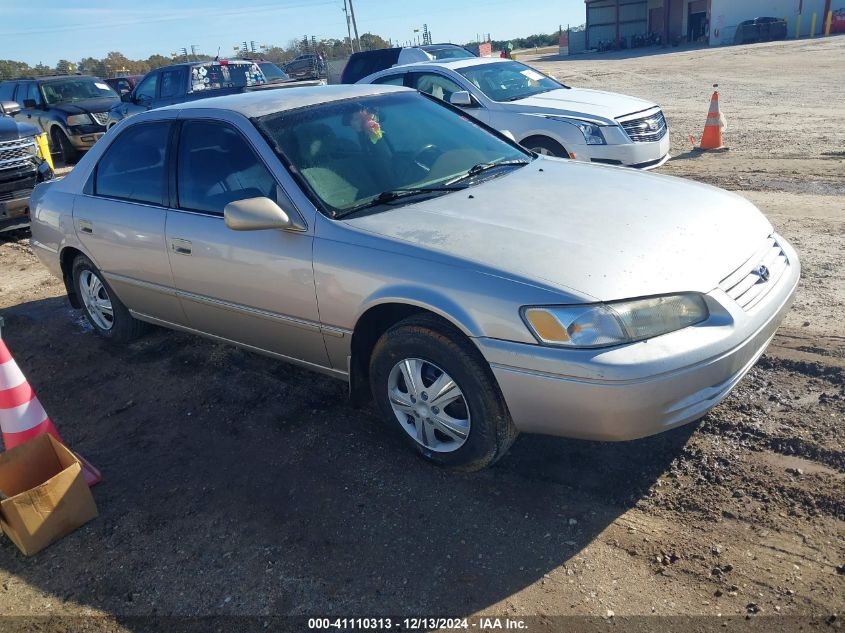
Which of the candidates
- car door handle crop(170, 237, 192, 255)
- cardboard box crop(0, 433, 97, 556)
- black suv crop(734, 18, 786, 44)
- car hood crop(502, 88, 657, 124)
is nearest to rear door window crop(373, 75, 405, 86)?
car hood crop(502, 88, 657, 124)

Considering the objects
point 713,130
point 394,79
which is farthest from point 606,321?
point 713,130

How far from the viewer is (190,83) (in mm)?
13352

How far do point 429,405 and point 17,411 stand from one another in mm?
2187

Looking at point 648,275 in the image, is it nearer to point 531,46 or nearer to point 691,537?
point 691,537

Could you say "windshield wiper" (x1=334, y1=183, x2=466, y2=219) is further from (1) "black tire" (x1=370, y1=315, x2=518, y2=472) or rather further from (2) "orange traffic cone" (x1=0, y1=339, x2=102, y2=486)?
(2) "orange traffic cone" (x1=0, y1=339, x2=102, y2=486)

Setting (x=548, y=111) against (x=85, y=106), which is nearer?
(x=548, y=111)

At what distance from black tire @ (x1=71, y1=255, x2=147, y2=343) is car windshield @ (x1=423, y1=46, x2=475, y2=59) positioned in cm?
1040

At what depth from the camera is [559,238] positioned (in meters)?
3.15

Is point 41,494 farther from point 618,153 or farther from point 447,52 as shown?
point 447,52

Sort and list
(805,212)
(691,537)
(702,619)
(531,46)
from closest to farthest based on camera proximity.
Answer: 1. (702,619)
2. (691,537)
3. (805,212)
4. (531,46)

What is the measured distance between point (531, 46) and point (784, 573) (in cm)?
8367

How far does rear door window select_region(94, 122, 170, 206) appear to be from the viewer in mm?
4453

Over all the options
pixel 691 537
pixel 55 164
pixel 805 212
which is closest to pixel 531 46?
pixel 55 164

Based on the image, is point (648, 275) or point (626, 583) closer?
point (626, 583)
